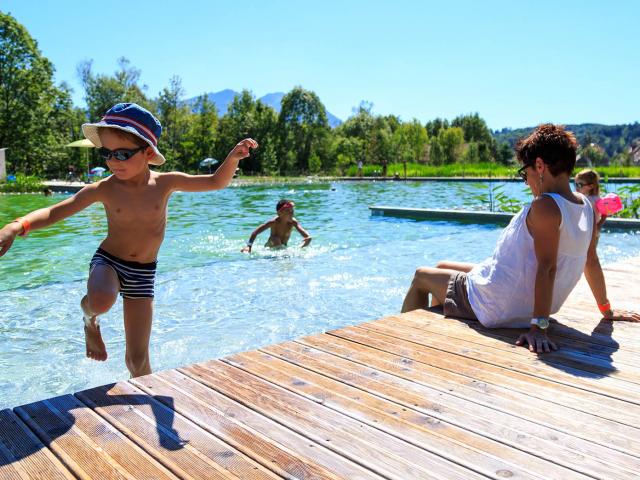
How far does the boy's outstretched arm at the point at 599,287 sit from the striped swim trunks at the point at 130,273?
265cm

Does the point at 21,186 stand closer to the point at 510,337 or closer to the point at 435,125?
the point at 510,337

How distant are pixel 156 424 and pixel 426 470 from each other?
3.32ft

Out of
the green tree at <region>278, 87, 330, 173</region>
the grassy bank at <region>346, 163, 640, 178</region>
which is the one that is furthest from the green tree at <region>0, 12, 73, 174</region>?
the grassy bank at <region>346, 163, 640, 178</region>

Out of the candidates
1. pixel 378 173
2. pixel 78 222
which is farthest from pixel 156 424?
pixel 378 173

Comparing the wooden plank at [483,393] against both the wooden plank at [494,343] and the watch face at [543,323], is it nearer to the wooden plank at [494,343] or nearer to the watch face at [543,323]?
the wooden plank at [494,343]

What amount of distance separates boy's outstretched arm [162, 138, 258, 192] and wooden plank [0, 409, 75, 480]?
1443 mm

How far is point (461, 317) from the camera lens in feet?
12.2

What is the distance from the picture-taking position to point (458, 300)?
3691 millimetres

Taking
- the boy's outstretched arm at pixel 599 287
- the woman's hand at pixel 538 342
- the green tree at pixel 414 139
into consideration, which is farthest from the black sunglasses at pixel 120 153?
the green tree at pixel 414 139

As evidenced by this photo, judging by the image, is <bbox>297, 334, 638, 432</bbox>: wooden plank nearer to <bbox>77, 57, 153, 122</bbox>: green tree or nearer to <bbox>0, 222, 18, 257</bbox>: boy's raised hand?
<bbox>0, 222, 18, 257</bbox>: boy's raised hand

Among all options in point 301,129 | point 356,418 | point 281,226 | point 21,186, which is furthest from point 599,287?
point 301,129

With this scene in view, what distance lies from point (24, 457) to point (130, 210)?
1535 millimetres

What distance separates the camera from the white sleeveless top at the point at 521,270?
10.3 ft

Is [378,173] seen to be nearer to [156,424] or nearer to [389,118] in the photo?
[389,118]
